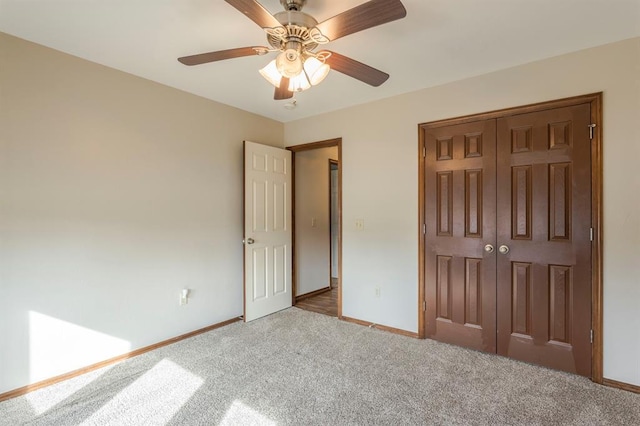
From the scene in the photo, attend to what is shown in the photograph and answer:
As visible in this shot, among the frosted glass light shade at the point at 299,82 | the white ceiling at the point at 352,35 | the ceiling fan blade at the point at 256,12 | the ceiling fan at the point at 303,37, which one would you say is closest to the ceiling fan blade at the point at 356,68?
the ceiling fan at the point at 303,37

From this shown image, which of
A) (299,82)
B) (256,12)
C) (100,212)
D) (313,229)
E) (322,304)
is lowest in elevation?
(322,304)

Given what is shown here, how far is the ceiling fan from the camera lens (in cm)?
137

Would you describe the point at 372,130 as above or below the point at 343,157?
above

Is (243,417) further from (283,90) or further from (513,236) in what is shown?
(513,236)

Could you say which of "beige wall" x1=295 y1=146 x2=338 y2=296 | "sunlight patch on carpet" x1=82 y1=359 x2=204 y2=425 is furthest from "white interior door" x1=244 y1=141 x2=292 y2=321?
"sunlight patch on carpet" x1=82 y1=359 x2=204 y2=425

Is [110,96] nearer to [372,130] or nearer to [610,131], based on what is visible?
[372,130]

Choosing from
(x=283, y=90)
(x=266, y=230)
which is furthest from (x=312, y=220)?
(x=283, y=90)

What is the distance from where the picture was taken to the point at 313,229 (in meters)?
4.57

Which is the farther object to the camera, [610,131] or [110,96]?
[110,96]

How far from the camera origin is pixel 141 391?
2.11 metres

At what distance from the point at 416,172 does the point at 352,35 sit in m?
1.41

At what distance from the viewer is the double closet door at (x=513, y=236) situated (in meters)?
2.32

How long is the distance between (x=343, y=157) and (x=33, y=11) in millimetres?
2636

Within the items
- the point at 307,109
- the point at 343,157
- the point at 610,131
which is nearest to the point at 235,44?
the point at 307,109
